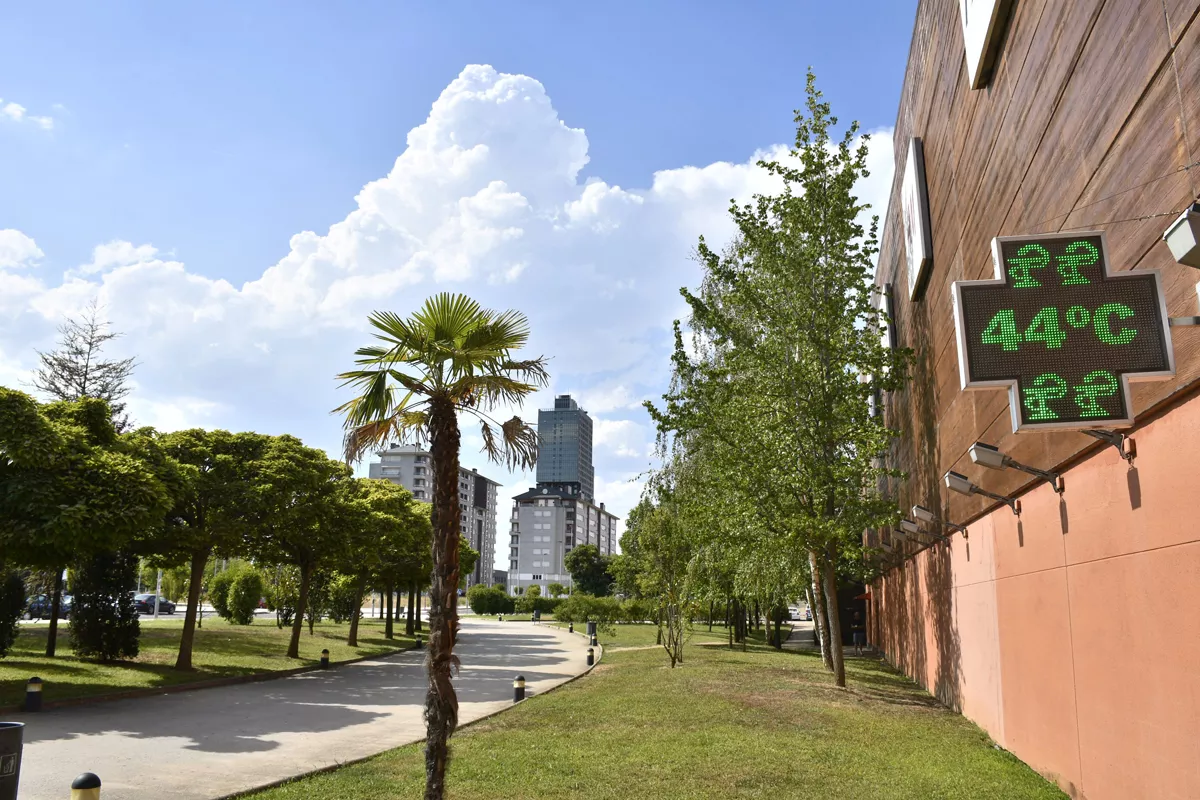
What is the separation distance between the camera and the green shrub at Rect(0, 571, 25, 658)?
1823 centimetres

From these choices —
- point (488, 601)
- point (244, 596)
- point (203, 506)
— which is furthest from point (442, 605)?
point (488, 601)

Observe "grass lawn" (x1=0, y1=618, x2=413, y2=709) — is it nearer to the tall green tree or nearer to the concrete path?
the concrete path

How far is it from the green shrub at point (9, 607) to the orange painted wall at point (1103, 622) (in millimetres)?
20108

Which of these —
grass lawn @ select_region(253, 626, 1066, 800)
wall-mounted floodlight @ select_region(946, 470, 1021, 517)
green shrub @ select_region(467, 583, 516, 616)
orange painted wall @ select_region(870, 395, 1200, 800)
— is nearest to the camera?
orange painted wall @ select_region(870, 395, 1200, 800)

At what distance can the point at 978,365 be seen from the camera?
473cm

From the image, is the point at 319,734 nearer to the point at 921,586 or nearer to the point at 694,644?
the point at 921,586

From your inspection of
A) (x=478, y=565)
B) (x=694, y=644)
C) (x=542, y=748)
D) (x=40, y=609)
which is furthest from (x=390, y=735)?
(x=478, y=565)

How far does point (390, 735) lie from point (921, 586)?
12.1 m

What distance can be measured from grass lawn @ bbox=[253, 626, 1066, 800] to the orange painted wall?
78 centimetres

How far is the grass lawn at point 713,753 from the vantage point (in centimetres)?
847

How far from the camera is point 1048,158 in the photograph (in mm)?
7570

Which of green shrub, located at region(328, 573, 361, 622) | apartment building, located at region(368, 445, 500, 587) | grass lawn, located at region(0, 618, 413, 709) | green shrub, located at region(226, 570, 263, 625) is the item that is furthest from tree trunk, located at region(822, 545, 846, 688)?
apartment building, located at region(368, 445, 500, 587)

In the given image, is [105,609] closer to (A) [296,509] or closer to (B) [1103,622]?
(A) [296,509]

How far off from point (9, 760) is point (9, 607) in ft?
47.6
